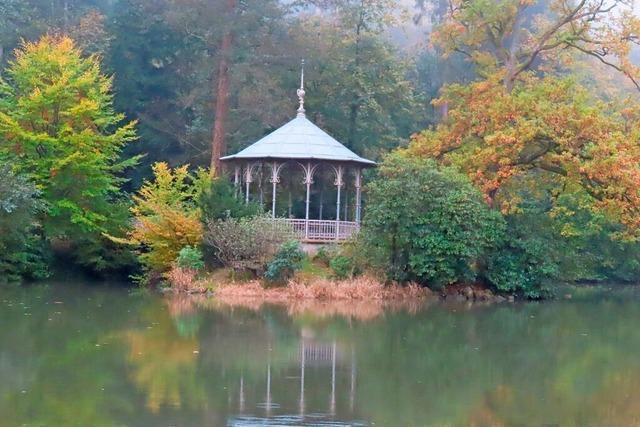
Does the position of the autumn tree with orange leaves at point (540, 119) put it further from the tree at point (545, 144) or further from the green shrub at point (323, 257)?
the green shrub at point (323, 257)

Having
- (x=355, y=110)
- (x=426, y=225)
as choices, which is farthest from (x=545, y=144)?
(x=355, y=110)

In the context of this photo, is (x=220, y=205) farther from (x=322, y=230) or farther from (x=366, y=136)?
(x=366, y=136)

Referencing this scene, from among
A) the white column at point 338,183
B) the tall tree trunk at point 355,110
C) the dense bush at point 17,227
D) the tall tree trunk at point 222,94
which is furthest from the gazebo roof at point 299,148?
the tall tree trunk at point 355,110

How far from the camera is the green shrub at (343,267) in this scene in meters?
27.1

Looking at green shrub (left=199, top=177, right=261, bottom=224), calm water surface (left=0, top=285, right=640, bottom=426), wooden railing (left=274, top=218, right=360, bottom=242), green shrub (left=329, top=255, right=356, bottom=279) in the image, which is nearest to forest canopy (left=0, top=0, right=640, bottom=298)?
green shrub (left=199, top=177, right=261, bottom=224)

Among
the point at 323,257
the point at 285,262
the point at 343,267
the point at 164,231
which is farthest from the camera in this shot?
the point at 323,257

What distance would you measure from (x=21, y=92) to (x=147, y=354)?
18440mm

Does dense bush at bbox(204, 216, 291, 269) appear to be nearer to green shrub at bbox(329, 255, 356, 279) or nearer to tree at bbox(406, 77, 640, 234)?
green shrub at bbox(329, 255, 356, 279)

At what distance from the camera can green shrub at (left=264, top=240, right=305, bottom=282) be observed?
2597 centimetres

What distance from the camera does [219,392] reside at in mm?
11961

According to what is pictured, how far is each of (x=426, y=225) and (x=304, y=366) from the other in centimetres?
1274

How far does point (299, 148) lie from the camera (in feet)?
99.3

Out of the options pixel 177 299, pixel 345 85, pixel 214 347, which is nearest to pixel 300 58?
pixel 345 85

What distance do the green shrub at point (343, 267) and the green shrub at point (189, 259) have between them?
12.6ft
